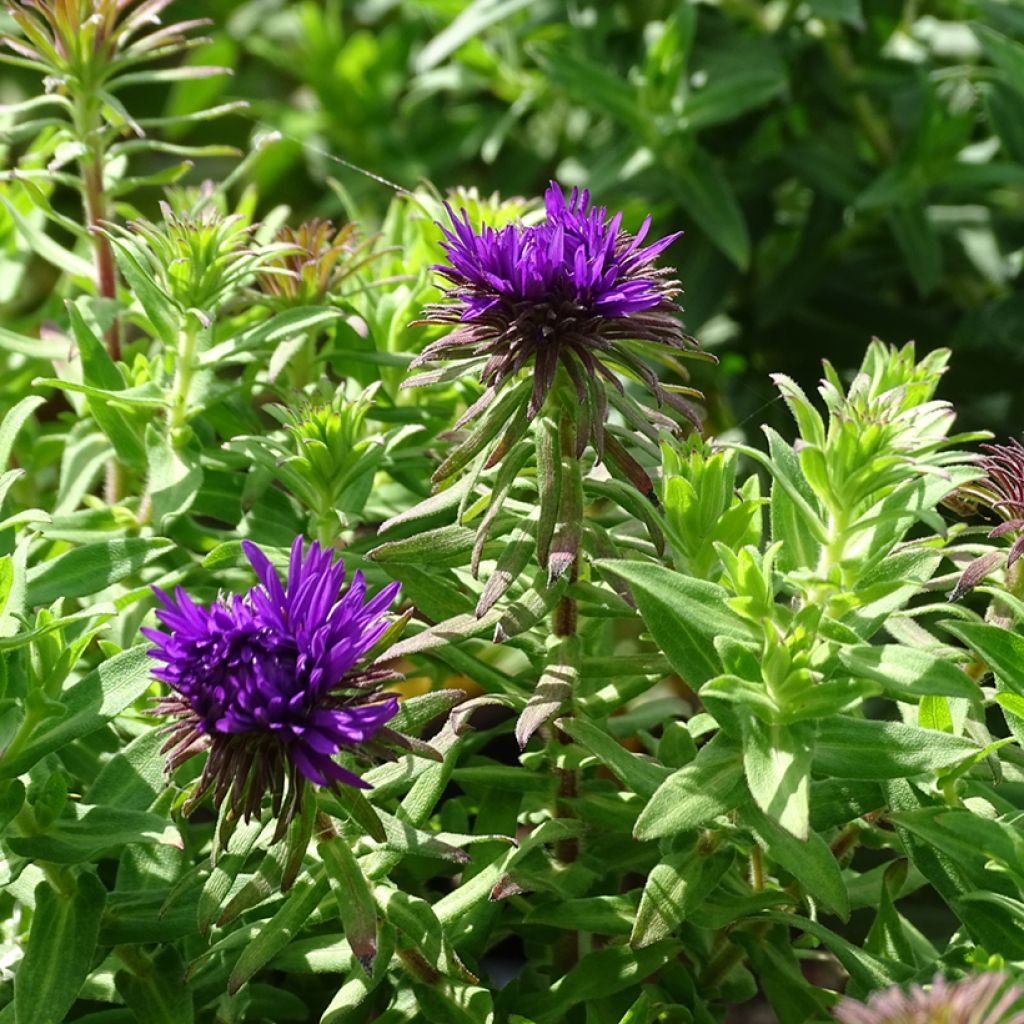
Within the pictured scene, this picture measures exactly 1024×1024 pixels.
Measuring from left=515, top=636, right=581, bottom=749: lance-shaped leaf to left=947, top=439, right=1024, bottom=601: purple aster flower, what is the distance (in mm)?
172

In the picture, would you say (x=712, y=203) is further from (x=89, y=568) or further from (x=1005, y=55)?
(x=89, y=568)

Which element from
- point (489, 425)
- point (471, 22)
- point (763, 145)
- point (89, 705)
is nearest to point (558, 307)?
point (489, 425)

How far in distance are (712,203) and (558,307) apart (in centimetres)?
73

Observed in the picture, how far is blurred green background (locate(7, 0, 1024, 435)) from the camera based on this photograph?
49.2 inches

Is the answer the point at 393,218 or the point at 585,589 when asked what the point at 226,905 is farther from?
the point at 393,218

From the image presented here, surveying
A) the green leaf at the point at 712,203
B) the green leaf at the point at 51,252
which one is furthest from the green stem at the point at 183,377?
the green leaf at the point at 712,203

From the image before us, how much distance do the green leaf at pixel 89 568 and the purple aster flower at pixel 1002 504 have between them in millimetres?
371

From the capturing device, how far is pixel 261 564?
1.78 ft

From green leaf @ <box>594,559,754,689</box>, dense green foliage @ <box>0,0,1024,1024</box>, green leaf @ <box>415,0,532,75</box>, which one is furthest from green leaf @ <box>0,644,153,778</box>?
green leaf @ <box>415,0,532,75</box>

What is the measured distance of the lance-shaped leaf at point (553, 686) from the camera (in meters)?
0.58

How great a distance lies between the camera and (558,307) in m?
0.57

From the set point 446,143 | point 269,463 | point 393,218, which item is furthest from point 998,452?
point 446,143

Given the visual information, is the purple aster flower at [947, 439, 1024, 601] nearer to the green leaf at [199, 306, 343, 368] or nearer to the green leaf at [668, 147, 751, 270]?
the green leaf at [199, 306, 343, 368]

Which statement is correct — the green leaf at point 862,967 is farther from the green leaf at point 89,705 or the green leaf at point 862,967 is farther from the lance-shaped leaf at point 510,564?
the green leaf at point 89,705
